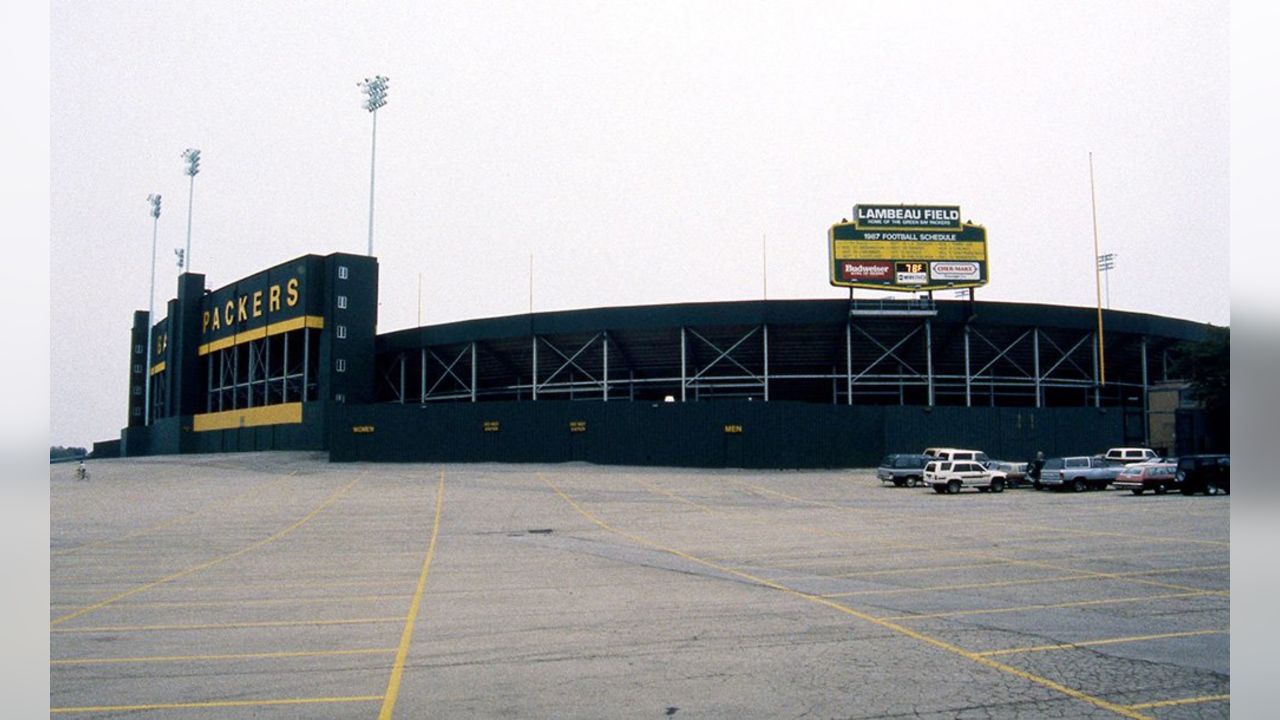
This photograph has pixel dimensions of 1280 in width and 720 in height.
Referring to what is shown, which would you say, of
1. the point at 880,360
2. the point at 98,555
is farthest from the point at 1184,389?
the point at 98,555

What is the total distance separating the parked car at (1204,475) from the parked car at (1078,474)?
3.08 m

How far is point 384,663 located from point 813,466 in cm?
4943

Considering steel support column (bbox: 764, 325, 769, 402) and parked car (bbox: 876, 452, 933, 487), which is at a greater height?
steel support column (bbox: 764, 325, 769, 402)

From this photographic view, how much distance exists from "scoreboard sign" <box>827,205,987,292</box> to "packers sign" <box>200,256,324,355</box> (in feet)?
125

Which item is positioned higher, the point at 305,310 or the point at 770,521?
the point at 305,310

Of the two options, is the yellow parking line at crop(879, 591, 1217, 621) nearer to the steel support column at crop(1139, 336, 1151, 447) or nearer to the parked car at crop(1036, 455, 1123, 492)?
the parked car at crop(1036, 455, 1123, 492)

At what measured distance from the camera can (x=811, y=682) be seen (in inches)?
371

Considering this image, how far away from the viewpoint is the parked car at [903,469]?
45.4 metres

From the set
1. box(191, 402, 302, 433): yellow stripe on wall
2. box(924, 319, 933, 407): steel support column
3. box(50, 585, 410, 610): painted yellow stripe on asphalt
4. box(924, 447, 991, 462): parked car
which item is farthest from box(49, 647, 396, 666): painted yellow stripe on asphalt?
box(191, 402, 302, 433): yellow stripe on wall

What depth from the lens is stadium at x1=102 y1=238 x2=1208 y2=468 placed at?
5916 centimetres

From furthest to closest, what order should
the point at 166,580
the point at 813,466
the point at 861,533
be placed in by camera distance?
the point at 813,466, the point at 861,533, the point at 166,580

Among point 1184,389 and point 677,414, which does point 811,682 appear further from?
point 1184,389

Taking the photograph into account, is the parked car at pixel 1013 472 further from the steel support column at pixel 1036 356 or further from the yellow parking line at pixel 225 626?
the yellow parking line at pixel 225 626
